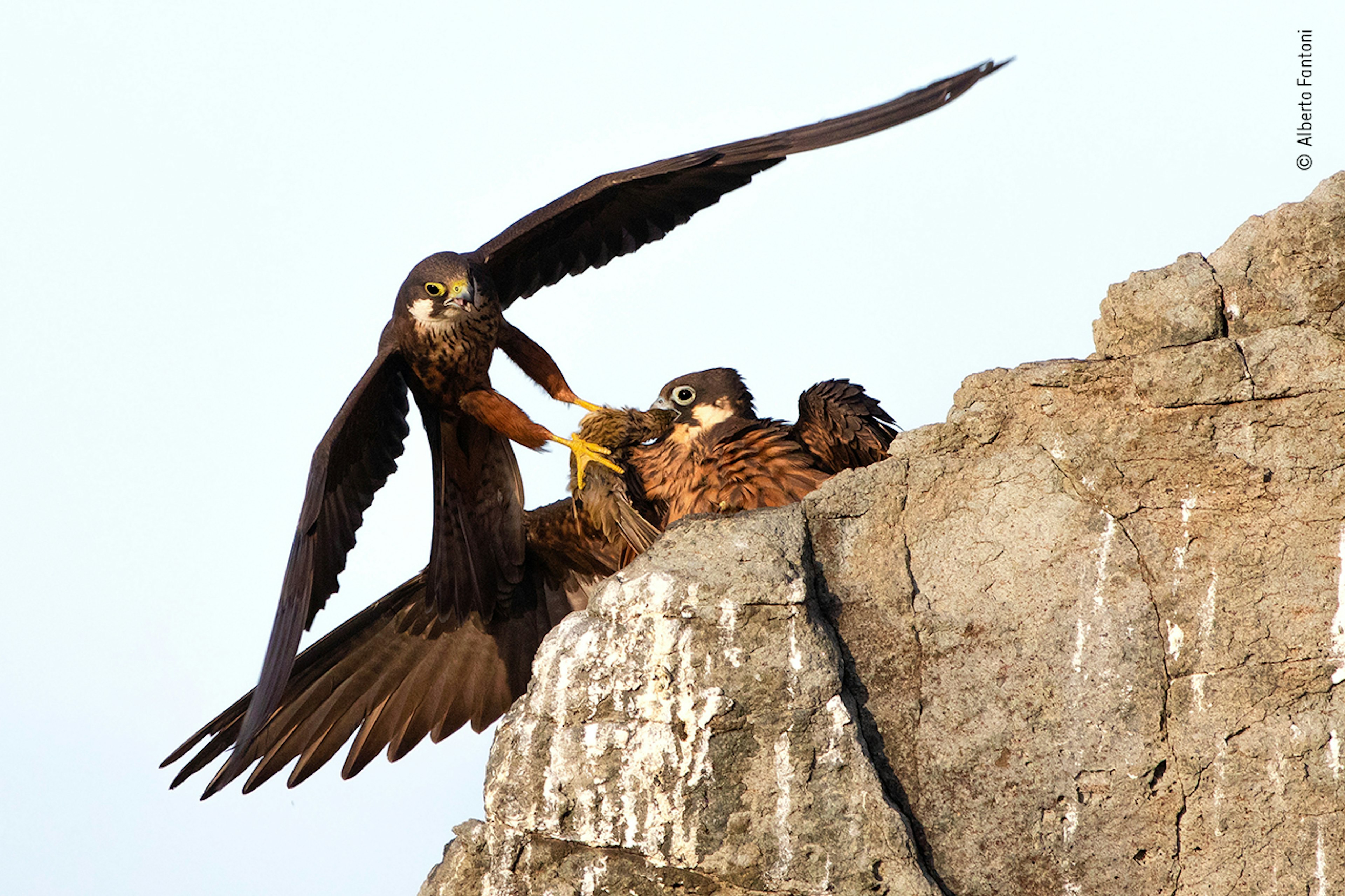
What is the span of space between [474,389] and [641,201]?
1201 mm

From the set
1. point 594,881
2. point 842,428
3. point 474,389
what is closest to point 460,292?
point 474,389

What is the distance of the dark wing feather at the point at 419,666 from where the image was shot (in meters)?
7.27

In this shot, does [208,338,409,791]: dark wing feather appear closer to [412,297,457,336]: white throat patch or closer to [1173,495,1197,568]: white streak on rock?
[412,297,457,336]: white throat patch

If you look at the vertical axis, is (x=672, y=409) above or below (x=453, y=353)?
below

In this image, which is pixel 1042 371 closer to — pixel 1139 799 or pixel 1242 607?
pixel 1242 607

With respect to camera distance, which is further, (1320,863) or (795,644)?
(795,644)

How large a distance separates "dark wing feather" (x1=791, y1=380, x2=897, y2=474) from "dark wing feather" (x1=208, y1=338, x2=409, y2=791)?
6.04 ft

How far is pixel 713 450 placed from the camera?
243 inches

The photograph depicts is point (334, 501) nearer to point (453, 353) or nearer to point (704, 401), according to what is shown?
point (453, 353)

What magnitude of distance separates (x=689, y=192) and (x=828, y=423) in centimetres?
158

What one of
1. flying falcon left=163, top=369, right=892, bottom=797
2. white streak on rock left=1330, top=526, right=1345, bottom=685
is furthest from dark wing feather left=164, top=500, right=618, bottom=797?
white streak on rock left=1330, top=526, right=1345, bottom=685

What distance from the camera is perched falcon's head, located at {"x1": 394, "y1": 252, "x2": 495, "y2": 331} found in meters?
6.59

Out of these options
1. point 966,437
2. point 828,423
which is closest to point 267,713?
point 828,423

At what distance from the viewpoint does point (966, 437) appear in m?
4.88
